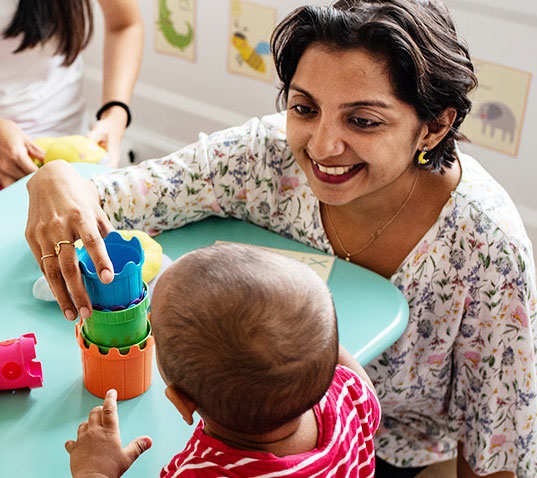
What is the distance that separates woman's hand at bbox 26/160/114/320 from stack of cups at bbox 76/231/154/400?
2 cm

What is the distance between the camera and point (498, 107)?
2.07 m

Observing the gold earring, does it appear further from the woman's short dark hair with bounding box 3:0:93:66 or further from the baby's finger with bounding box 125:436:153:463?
the woman's short dark hair with bounding box 3:0:93:66

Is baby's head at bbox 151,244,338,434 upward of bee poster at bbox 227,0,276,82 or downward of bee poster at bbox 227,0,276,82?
upward

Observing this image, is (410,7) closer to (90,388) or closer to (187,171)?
(187,171)

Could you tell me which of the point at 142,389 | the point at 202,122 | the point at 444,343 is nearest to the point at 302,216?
the point at 444,343

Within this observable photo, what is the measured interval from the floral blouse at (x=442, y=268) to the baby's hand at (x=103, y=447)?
20.1 inches

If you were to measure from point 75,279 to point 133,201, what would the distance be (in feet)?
1.25

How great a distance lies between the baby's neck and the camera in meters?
0.86

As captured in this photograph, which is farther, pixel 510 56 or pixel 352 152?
pixel 510 56

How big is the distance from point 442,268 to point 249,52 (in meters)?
1.40

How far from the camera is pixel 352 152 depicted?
1.25 metres

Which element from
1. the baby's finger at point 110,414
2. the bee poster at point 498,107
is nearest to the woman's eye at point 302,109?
the baby's finger at point 110,414

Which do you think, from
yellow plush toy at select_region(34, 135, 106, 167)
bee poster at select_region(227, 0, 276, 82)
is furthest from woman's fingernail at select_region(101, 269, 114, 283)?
bee poster at select_region(227, 0, 276, 82)

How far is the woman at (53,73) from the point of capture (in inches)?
69.4
